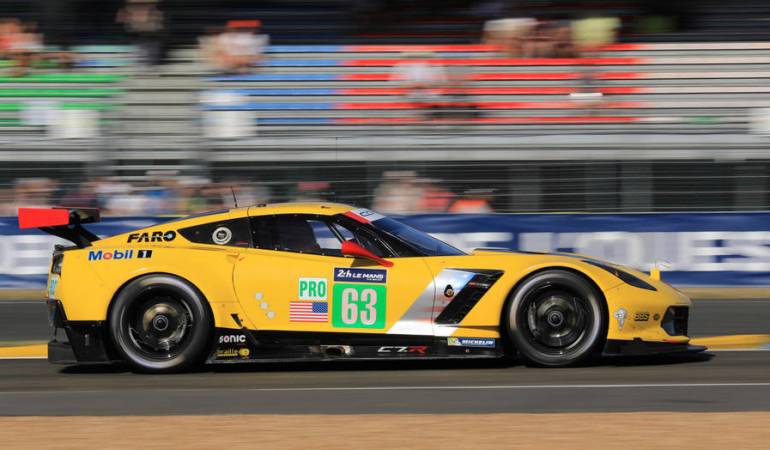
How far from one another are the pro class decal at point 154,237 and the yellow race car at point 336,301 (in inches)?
2.3

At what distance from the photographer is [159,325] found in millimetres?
7441

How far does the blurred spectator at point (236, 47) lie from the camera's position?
58.7 ft

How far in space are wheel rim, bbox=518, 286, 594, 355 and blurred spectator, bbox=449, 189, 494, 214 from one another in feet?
22.0

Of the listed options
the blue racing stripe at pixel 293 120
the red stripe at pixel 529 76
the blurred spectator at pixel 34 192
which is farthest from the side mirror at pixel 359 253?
the red stripe at pixel 529 76

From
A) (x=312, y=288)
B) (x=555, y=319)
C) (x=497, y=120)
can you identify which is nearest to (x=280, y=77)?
(x=497, y=120)

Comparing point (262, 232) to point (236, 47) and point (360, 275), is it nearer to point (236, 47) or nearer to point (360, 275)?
point (360, 275)

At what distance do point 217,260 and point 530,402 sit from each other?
2.46 m

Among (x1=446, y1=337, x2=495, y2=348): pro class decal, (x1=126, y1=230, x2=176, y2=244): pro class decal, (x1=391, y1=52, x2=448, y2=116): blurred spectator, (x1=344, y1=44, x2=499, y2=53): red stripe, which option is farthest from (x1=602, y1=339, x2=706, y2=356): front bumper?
(x1=344, y1=44, x2=499, y2=53): red stripe

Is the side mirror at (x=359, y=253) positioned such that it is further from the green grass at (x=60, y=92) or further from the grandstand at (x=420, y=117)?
the green grass at (x=60, y=92)

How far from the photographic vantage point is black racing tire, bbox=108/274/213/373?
738 cm

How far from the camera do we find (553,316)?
23.9ft

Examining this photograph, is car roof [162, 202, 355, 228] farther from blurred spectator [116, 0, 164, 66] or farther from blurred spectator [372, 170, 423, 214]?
blurred spectator [116, 0, 164, 66]

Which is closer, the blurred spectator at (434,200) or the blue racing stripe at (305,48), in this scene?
the blurred spectator at (434,200)

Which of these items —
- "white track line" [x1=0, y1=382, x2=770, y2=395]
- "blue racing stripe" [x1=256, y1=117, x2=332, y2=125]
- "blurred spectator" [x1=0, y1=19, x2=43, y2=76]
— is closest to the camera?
"white track line" [x1=0, y1=382, x2=770, y2=395]
